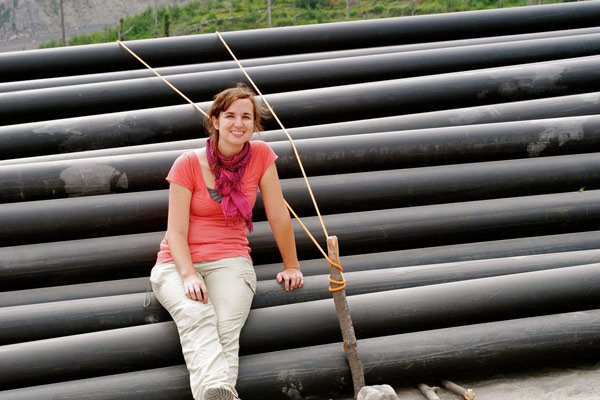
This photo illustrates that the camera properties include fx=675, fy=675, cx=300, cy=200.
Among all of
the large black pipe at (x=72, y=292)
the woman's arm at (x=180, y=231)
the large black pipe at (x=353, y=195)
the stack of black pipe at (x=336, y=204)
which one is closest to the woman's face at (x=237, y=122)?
the woman's arm at (x=180, y=231)

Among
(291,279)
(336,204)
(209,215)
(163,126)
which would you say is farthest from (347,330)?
(163,126)

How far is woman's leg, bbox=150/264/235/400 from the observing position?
2855mm

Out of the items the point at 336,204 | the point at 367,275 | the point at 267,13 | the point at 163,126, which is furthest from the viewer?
the point at 267,13

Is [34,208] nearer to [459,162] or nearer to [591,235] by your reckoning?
[459,162]

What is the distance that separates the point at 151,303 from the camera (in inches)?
135

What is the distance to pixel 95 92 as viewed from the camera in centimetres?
558

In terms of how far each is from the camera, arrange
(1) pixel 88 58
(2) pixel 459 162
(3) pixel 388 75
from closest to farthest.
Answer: (2) pixel 459 162 < (3) pixel 388 75 < (1) pixel 88 58

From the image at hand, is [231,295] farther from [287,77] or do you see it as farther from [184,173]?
[287,77]

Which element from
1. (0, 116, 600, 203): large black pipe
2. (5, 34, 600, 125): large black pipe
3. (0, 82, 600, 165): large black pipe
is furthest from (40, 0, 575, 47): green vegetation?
(0, 116, 600, 203): large black pipe

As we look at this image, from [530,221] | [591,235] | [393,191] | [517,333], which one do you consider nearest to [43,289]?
[393,191]

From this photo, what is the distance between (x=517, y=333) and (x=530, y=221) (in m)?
1.10

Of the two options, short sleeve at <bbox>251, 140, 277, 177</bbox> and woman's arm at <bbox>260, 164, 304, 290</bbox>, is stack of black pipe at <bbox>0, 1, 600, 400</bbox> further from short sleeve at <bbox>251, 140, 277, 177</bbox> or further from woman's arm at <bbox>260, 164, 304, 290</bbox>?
short sleeve at <bbox>251, 140, 277, 177</bbox>

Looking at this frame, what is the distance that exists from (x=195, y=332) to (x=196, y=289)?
204mm

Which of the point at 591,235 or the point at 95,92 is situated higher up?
the point at 95,92
